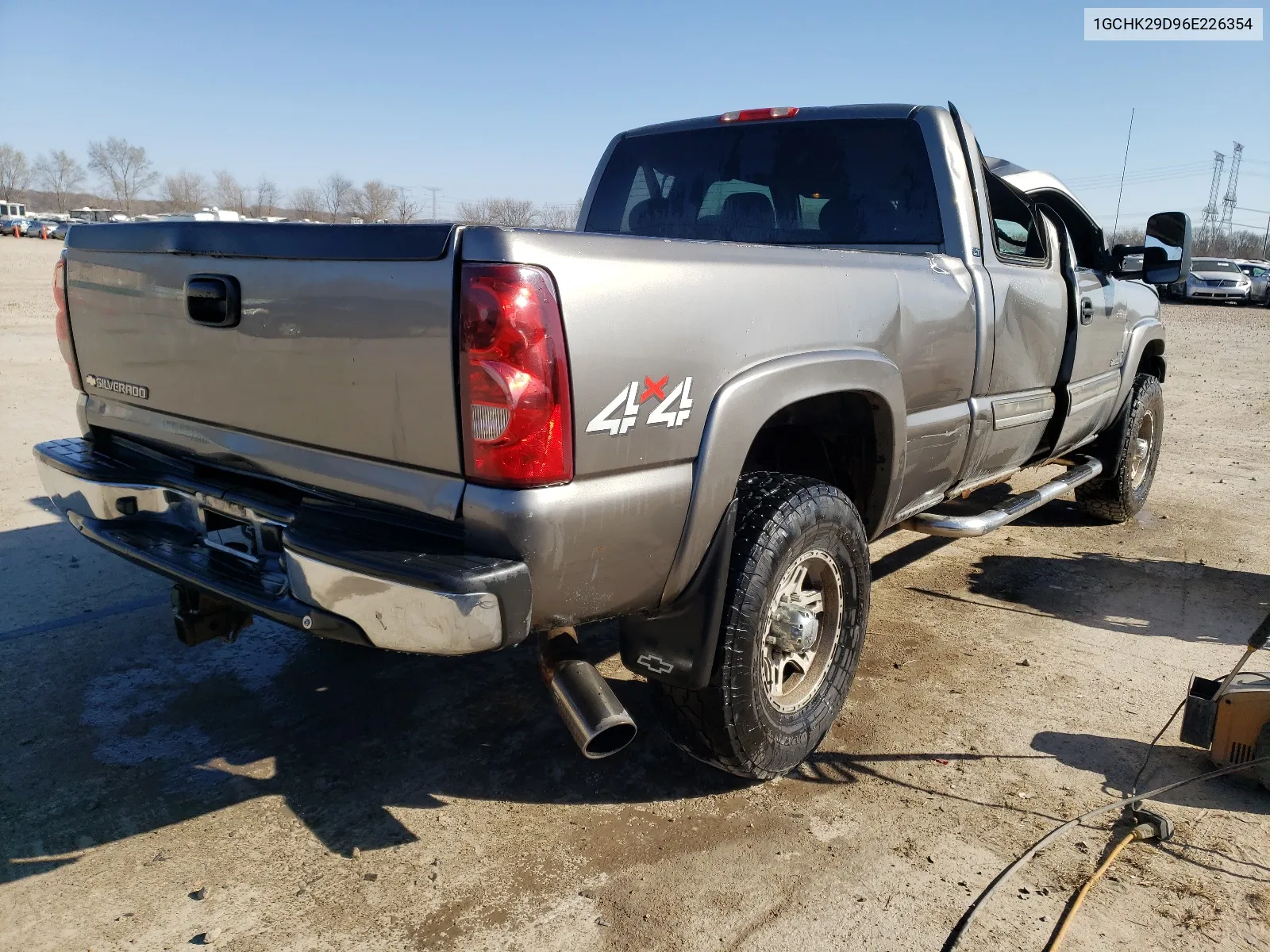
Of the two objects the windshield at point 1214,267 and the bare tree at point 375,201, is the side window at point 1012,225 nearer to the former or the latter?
the bare tree at point 375,201

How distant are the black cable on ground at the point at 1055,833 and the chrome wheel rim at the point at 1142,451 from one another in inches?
136

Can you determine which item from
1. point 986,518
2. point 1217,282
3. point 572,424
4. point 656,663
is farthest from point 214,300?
point 1217,282

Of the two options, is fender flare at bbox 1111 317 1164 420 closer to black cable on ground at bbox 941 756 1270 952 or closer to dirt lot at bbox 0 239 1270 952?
dirt lot at bbox 0 239 1270 952

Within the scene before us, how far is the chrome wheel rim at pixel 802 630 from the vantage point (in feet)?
9.43

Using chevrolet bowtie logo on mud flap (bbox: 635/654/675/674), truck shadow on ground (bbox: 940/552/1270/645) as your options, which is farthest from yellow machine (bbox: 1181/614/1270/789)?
chevrolet bowtie logo on mud flap (bbox: 635/654/675/674)

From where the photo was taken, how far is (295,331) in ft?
7.70

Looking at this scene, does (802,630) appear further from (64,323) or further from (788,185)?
(64,323)

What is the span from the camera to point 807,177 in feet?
13.2

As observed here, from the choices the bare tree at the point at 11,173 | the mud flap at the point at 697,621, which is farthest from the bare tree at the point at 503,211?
the bare tree at the point at 11,173

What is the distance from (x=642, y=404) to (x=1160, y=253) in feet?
13.3

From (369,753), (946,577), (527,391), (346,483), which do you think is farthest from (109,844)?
(946,577)

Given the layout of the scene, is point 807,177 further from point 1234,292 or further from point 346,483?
point 1234,292

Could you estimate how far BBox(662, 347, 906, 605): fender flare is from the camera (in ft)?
7.95

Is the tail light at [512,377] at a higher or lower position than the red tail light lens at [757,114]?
lower
